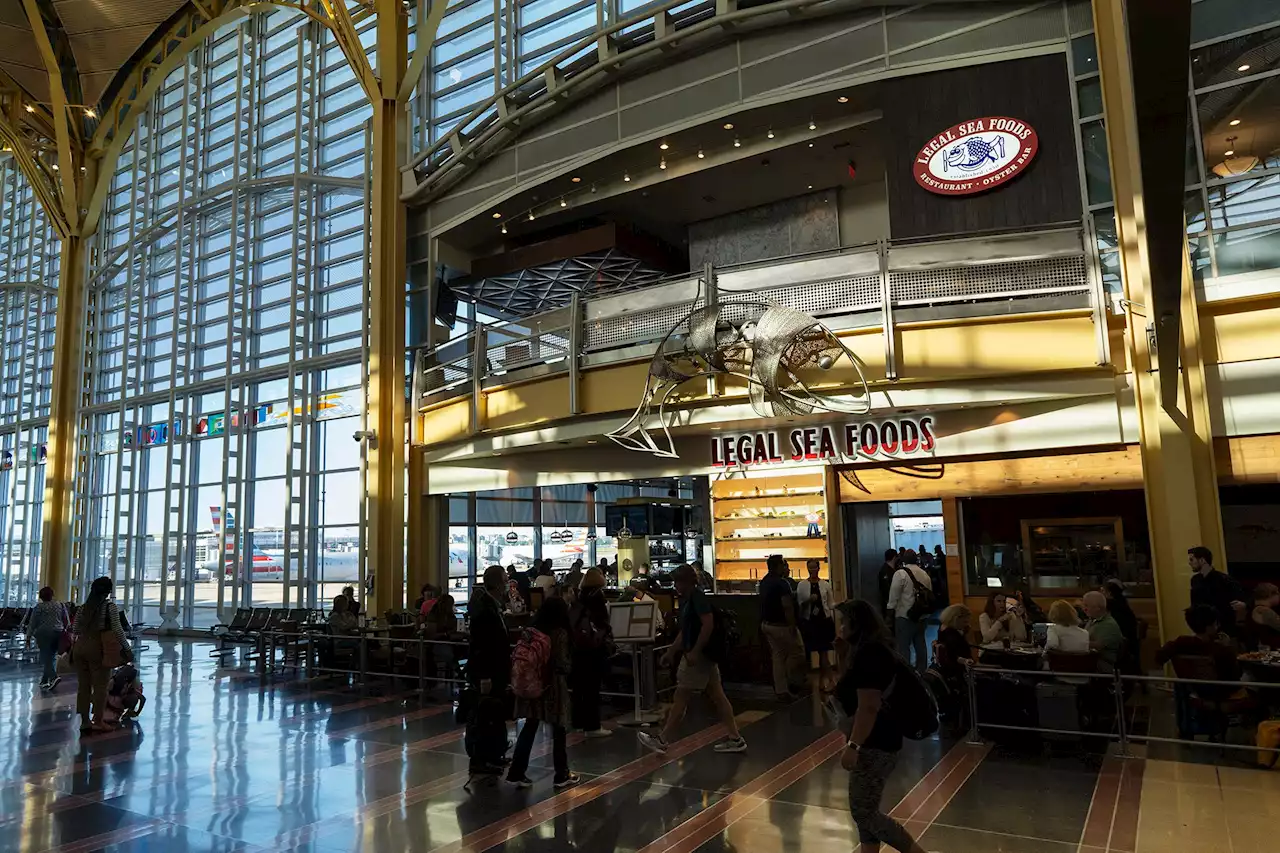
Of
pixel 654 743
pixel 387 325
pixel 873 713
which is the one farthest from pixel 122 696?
pixel 387 325

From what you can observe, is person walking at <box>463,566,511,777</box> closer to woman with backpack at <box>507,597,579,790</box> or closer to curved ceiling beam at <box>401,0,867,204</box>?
woman with backpack at <box>507,597,579,790</box>

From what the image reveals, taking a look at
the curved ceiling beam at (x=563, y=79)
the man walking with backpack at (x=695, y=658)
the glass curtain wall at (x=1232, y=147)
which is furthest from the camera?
the curved ceiling beam at (x=563, y=79)

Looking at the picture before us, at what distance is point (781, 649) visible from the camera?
9891 mm

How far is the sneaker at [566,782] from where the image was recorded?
6559 mm

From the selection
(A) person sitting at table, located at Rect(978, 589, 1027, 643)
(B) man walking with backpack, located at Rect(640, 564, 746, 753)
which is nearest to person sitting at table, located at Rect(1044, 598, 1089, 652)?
Answer: (A) person sitting at table, located at Rect(978, 589, 1027, 643)

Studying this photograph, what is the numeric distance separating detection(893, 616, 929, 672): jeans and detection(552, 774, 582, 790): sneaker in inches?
220

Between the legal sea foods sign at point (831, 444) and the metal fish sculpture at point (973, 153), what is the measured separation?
3827 millimetres

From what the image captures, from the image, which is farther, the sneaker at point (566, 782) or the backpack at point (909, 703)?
the sneaker at point (566, 782)

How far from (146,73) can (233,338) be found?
10950 millimetres

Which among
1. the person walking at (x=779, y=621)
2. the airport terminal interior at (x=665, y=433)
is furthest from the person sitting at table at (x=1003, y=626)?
the person walking at (x=779, y=621)

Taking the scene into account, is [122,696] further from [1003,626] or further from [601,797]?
[1003,626]

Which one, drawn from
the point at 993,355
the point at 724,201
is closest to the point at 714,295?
the point at 993,355

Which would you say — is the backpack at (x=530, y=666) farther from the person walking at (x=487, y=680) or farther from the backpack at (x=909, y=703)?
the backpack at (x=909, y=703)

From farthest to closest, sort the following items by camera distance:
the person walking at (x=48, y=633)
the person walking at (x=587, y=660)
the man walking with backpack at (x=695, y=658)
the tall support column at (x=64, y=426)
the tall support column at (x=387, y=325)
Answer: the tall support column at (x=64, y=426) → the tall support column at (x=387, y=325) → the person walking at (x=48, y=633) → the person walking at (x=587, y=660) → the man walking with backpack at (x=695, y=658)
